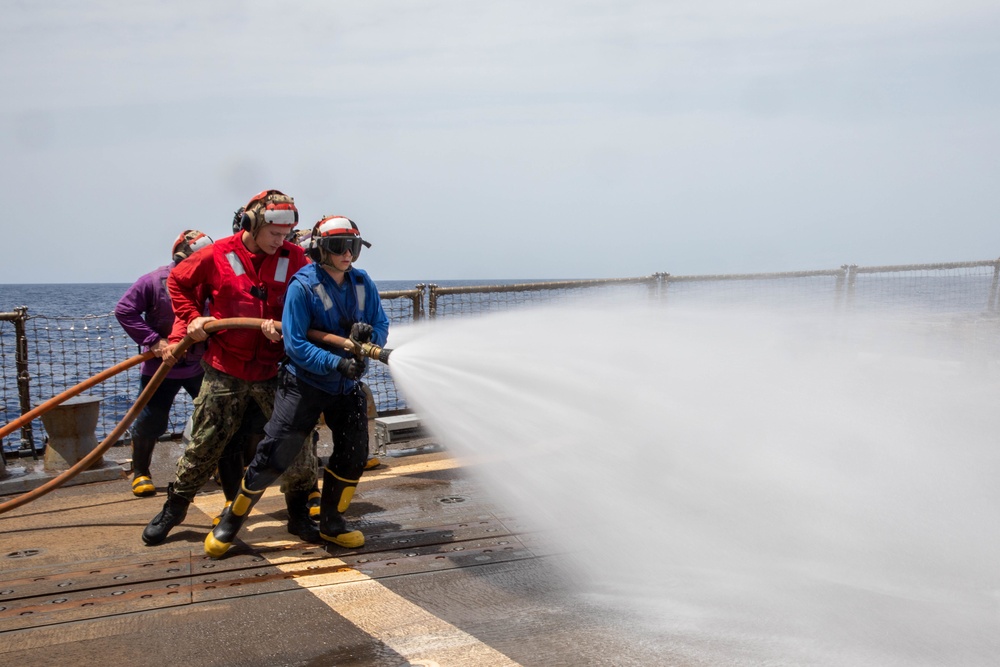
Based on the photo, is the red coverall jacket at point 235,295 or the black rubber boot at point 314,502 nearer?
the red coverall jacket at point 235,295

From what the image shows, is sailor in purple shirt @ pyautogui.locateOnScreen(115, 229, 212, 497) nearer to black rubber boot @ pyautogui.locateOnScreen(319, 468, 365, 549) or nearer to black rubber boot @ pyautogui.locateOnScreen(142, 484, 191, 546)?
black rubber boot @ pyautogui.locateOnScreen(142, 484, 191, 546)

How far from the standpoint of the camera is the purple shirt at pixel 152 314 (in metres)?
5.79

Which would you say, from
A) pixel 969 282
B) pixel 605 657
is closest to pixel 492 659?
pixel 605 657

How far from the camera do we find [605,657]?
135 inches

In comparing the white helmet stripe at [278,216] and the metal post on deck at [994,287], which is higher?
the white helmet stripe at [278,216]

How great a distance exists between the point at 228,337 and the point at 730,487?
3.36 meters

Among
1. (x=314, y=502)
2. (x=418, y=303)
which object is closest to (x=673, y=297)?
(x=418, y=303)

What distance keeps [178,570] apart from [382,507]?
4.94 feet

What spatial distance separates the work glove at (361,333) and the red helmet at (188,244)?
183 cm

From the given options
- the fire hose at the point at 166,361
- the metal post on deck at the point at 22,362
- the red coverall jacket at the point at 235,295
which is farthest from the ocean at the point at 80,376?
the red coverall jacket at the point at 235,295

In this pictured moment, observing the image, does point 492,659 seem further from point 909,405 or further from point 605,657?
point 909,405

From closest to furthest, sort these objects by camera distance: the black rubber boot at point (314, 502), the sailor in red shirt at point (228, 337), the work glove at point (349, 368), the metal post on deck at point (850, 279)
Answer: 1. the work glove at point (349, 368)
2. the sailor in red shirt at point (228, 337)
3. the black rubber boot at point (314, 502)
4. the metal post on deck at point (850, 279)

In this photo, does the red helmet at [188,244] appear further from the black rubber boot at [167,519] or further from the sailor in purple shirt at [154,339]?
the black rubber boot at [167,519]

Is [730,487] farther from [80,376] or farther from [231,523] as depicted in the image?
[80,376]
